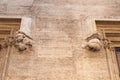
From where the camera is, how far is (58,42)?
4180mm

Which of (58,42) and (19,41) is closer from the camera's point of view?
(19,41)

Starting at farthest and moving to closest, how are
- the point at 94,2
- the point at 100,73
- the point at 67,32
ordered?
the point at 94,2 < the point at 67,32 < the point at 100,73

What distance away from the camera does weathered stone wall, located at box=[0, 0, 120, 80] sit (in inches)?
145

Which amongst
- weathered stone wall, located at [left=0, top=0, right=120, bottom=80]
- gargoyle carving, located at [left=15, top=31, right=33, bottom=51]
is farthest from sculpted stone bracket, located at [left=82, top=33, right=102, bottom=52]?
gargoyle carving, located at [left=15, top=31, right=33, bottom=51]

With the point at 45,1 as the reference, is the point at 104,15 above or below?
below

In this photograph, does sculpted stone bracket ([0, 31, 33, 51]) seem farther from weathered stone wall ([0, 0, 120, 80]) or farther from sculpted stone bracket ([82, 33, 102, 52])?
sculpted stone bracket ([82, 33, 102, 52])

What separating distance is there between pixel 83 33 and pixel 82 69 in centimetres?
86

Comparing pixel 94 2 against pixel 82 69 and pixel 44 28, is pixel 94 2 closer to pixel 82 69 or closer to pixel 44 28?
pixel 44 28

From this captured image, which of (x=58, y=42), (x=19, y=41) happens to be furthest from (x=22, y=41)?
(x=58, y=42)

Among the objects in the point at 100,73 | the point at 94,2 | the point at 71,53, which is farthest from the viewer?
the point at 94,2

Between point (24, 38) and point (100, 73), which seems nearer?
point (100, 73)

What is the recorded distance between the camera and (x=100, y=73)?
371cm

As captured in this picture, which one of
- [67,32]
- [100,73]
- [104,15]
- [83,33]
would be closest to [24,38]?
[67,32]

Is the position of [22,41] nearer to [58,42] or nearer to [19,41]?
[19,41]
